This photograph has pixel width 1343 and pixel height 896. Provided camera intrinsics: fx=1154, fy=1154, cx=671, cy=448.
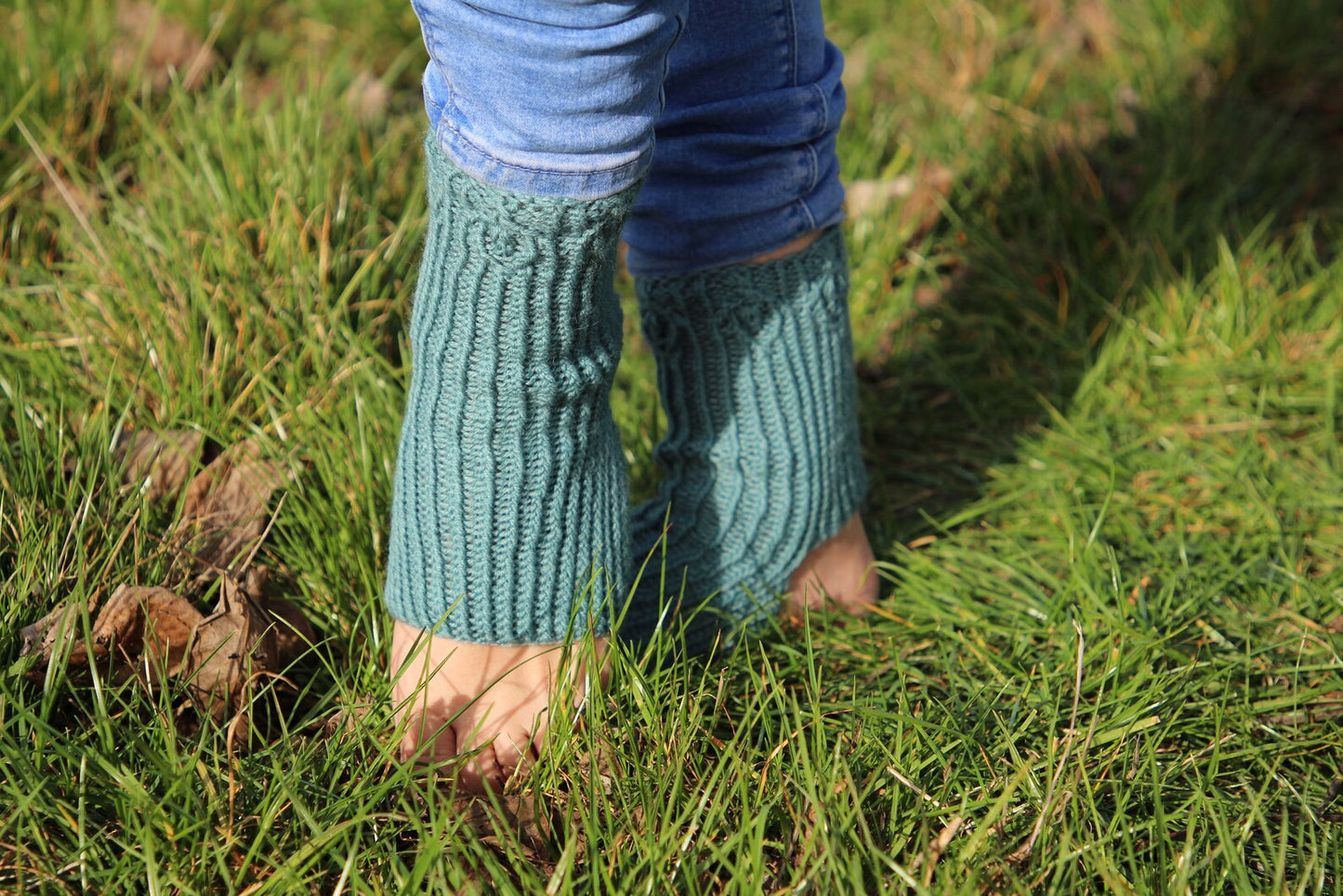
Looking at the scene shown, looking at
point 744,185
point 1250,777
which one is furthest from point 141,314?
point 1250,777

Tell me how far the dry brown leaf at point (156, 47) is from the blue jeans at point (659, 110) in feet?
3.22

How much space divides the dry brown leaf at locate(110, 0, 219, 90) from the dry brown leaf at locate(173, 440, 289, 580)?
763 millimetres

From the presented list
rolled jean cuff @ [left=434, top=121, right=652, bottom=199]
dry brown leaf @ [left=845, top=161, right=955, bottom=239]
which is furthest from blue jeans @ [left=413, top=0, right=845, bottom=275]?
Answer: dry brown leaf @ [left=845, top=161, right=955, bottom=239]

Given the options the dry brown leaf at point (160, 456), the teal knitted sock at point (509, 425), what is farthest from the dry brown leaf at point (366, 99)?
the teal knitted sock at point (509, 425)

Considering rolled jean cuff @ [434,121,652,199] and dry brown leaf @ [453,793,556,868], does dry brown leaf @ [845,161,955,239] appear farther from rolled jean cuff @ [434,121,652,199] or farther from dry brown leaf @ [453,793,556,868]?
dry brown leaf @ [453,793,556,868]

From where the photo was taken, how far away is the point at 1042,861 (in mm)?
773

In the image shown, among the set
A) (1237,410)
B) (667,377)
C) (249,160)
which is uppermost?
(249,160)

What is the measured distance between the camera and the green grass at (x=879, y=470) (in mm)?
784

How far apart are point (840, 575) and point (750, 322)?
289 mm

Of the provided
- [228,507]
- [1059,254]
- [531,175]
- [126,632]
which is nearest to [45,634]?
[126,632]

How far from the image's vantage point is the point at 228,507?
109 cm

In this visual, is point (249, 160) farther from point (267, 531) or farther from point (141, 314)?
point (267, 531)

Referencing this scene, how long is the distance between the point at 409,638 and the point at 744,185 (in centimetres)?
47

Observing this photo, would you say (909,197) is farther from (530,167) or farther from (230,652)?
(230,652)
